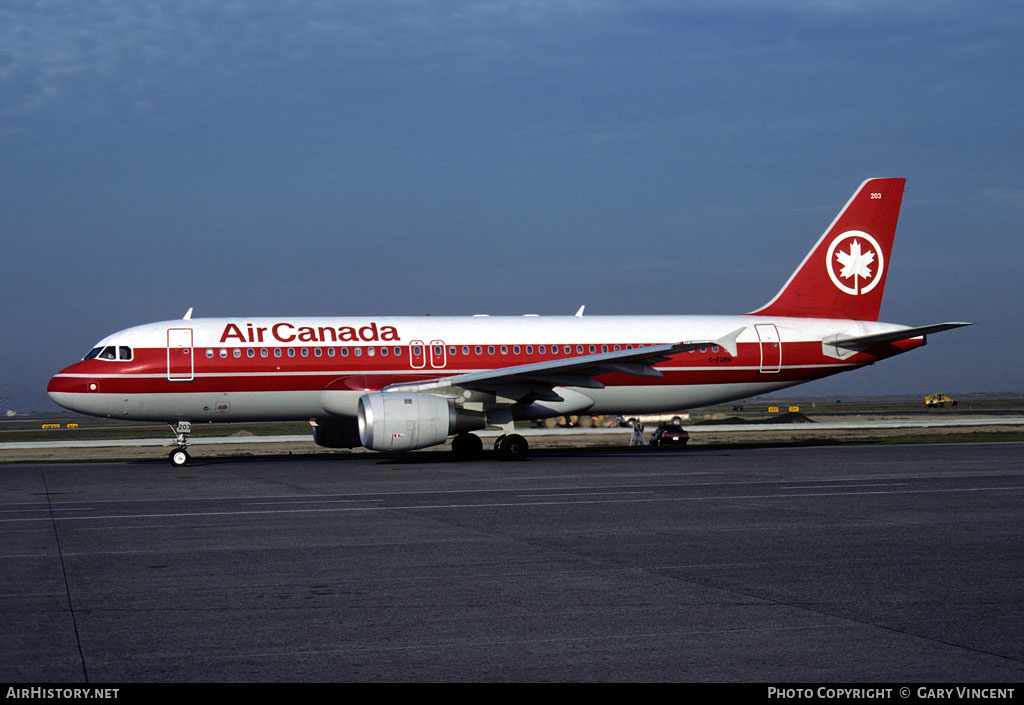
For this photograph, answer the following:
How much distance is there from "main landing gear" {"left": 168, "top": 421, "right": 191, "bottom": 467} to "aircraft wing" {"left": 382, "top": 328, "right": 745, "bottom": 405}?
5126 millimetres

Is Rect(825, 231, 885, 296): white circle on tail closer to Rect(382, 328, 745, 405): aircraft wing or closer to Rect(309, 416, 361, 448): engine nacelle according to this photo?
Rect(382, 328, 745, 405): aircraft wing

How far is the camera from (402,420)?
903 inches

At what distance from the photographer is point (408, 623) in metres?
7.46

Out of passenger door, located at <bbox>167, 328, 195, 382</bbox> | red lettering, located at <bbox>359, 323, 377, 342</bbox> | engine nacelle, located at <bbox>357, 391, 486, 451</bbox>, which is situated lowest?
engine nacelle, located at <bbox>357, 391, 486, 451</bbox>

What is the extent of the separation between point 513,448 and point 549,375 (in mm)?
2178

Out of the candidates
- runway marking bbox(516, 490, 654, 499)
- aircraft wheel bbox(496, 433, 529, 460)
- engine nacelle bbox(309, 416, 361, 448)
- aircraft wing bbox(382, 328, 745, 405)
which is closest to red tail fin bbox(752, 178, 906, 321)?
aircraft wing bbox(382, 328, 745, 405)

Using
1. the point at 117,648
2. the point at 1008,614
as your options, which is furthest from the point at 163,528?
the point at 1008,614

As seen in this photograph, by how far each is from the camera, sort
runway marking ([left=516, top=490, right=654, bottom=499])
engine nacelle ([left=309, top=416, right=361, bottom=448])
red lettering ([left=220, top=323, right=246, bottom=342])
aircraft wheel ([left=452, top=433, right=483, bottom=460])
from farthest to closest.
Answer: aircraft wheel ([left=452, top=433, right=483, bottom=460]) → engine nacelle ([left=309, top=416, right=361, bottom=448]) → red lettering ([left=220, top=323, right=246, bottom=342]) → runway marking ([left=516, top=490, right=654, bottom=499])

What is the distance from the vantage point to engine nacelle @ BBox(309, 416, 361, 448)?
88.7ft

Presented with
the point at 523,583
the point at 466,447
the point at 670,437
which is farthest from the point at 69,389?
the point at 670,437

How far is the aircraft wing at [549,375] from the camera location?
24109 mm
